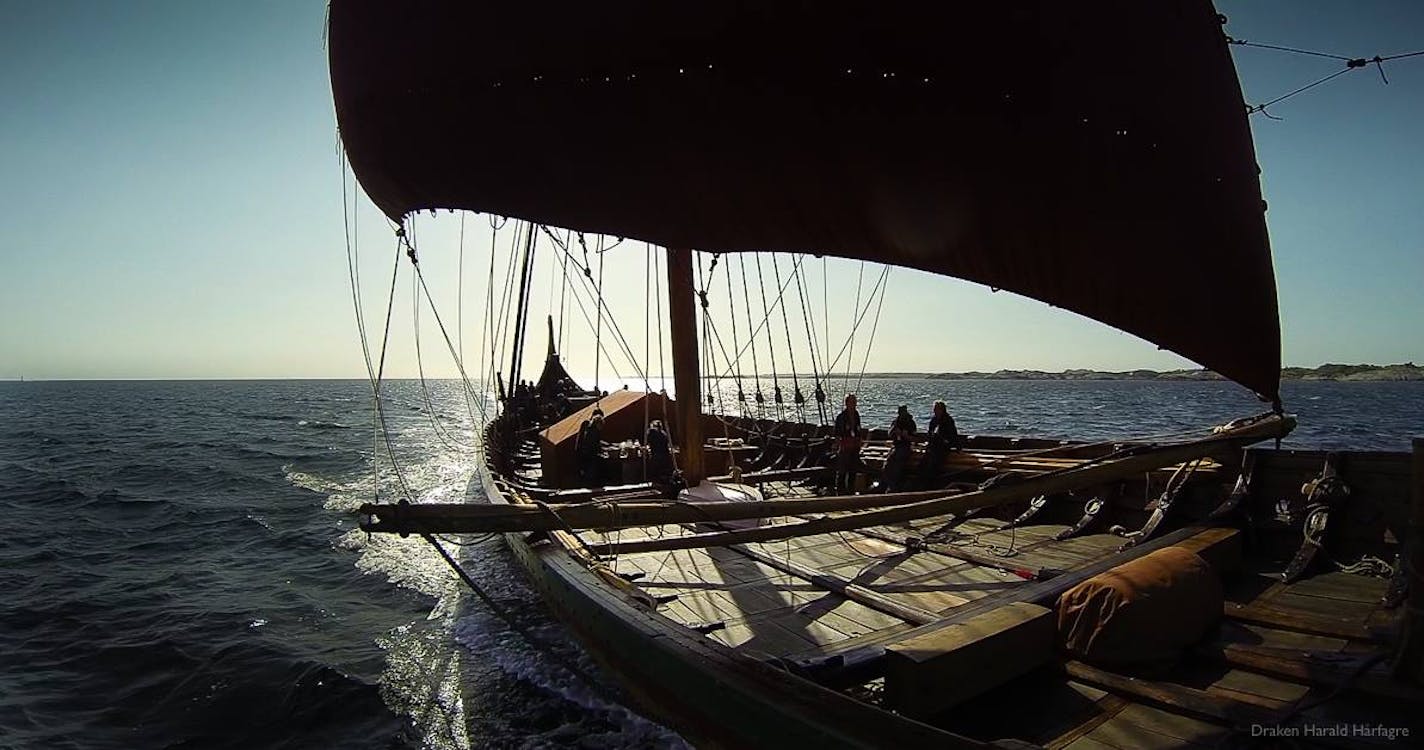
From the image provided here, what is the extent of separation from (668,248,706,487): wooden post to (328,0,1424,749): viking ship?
11.4 ft

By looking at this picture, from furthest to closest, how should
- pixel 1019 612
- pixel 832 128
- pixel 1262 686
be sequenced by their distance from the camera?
pixel 1019 612
pixel 832 128
pixel 1262 686

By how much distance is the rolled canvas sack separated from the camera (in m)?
4.32

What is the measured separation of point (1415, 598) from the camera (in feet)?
11.8

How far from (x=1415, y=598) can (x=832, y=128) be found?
409 centimetres

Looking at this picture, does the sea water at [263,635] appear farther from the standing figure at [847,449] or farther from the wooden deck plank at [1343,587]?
the wooden deck plank at [1343,587]

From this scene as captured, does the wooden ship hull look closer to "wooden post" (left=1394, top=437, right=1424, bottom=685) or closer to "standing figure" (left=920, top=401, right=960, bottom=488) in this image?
"wooden post" (left=1394, top=437, right=1424, bottom=685)

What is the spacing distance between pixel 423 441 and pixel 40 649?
123 ft

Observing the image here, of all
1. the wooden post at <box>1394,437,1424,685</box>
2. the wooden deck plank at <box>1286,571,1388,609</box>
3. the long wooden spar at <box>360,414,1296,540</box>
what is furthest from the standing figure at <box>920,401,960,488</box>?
the wooden post at <box>1394,437,1424,685</box>

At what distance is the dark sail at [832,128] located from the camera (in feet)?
13.5

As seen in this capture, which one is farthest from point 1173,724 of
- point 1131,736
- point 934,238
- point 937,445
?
point 937,445

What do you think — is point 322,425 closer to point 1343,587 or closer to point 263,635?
point 263,635

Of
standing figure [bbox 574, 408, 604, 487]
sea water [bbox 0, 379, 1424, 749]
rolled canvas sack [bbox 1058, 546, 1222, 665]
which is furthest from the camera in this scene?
standing figure [bbox 574, 408, 604, 487]

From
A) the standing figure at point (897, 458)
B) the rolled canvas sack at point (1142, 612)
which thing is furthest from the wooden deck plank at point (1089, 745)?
the standing figure at point (897, 458)

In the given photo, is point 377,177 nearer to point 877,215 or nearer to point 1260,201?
point 877,215
